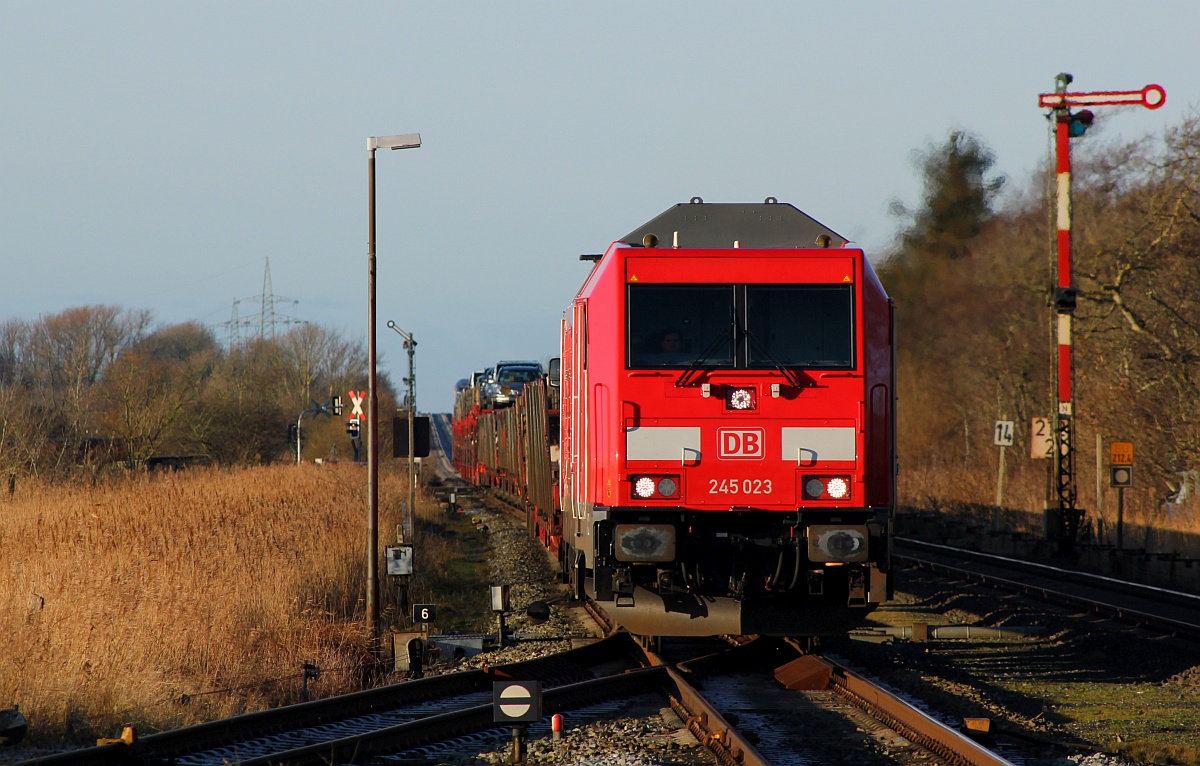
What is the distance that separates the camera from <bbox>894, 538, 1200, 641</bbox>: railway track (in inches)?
597

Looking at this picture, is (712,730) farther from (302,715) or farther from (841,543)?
(302,715)

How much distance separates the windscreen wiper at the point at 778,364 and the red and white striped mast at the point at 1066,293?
15705 mm

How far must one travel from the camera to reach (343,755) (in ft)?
26.7

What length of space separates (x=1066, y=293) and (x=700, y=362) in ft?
53.0

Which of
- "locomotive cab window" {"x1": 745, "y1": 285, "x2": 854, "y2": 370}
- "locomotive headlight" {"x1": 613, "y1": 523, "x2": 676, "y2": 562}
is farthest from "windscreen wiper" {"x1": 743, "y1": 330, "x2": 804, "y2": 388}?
"locomotive headlight" {"x1": 613, "y1": 523, "x2": 676, "y2": 562}

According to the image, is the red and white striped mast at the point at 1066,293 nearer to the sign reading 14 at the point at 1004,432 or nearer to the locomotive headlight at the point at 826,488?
the sign reading 14 at the point at 1004,432

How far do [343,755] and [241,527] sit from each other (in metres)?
12.8

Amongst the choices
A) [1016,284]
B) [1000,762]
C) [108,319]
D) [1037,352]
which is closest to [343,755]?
[1000,762]

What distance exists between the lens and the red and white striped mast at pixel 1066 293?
2439 centimetres

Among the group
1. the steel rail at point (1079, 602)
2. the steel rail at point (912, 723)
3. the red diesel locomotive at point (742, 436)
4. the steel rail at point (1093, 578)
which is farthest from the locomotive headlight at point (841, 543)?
the steel rail at point (1093, 578)

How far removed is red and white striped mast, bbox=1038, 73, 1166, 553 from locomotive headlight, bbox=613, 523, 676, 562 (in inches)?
641

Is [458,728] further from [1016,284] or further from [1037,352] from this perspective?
[1037,352]

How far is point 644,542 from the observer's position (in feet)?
33.5

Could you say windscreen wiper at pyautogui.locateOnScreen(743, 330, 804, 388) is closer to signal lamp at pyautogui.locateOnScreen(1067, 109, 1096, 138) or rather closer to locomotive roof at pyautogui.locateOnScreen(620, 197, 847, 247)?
locomotive roof at pyautogui.locateOnScreen(620, 197, 847, 247)
